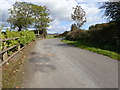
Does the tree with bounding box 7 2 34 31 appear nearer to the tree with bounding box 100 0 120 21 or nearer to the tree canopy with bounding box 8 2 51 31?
the tree canopy with bounding box 8 2 51 31

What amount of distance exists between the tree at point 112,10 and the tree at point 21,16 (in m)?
28.1

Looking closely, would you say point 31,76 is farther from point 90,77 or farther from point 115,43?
point 115,43

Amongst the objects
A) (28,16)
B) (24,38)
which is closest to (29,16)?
(28,16)

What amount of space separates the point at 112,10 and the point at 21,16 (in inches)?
1227

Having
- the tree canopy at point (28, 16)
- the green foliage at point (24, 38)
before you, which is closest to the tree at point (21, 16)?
the tree canopy at point (28, 16)

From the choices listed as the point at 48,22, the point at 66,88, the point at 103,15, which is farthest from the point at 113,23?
the point at 48,22

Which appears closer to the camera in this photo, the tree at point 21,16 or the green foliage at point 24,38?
the green foliage at point 24,38

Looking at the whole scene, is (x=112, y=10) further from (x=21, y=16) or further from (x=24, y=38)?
(x=21, y=16)

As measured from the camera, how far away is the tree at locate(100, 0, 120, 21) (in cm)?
988

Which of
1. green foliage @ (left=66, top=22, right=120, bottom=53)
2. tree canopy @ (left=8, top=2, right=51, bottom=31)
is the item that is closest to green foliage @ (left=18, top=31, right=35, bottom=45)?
green foliage @ (left=66, top=22, right=120, bottom=53)

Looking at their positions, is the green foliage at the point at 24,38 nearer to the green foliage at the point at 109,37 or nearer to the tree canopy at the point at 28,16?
Answer: the green foliage at the point at 109,37

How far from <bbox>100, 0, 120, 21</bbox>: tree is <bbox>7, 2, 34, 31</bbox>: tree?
28060mm

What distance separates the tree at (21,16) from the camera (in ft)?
118

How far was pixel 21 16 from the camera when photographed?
1420 inches
